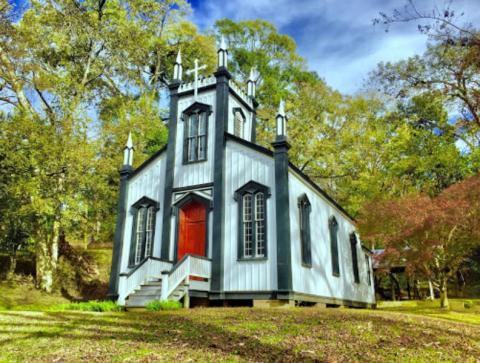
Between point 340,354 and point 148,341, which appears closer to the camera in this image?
point 340,354

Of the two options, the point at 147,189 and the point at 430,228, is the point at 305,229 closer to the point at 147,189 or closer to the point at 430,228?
the point at 430,228

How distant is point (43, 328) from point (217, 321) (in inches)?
149

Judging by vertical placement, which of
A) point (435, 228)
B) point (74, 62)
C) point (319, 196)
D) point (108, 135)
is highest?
point (74, 62)

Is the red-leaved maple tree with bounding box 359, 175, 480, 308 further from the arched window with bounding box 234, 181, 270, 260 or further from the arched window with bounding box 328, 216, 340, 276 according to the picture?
the arched window with bounding box 234, 181, 270, 260

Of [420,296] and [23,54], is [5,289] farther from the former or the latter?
[420,296]

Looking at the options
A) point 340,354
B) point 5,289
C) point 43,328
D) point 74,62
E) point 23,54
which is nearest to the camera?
point 340,354

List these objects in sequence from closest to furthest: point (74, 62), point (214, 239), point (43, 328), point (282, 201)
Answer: point (43, 328)
point (282, 201)
point (214, 239)
point (74, 62)

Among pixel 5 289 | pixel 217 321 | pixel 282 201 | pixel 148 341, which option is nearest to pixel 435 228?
pixel 282 201

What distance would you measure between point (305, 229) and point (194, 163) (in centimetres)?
576

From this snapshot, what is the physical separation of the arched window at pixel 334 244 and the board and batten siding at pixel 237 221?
19.2ft

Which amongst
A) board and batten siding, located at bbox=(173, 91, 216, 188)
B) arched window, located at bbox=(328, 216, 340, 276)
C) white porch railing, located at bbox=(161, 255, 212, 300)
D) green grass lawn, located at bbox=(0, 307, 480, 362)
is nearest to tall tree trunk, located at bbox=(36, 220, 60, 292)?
board and batten siding, located at bbox=(173, 91, 216, 188)

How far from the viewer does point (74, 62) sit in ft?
93.9

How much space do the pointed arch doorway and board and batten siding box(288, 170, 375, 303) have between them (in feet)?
12.4

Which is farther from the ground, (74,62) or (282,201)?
(74,62)
